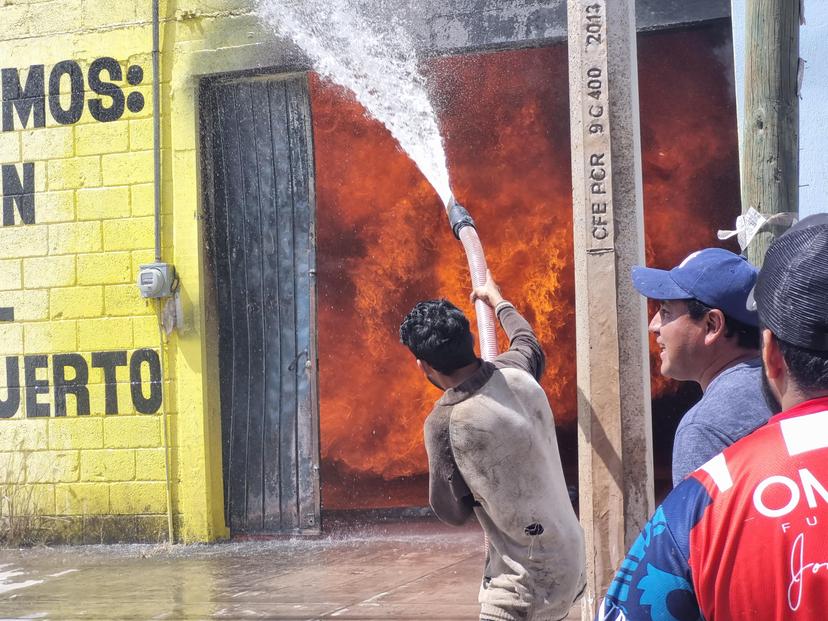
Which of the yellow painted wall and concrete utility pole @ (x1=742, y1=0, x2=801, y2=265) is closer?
concrete utility pole @ (x1=742, y1=0, x2=801, y2=265)

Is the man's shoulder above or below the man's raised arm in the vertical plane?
below

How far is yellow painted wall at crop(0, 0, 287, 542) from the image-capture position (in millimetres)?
10023

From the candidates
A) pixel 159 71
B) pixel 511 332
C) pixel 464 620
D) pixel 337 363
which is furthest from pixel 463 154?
pixel 511 332

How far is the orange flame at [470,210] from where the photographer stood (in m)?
9.06

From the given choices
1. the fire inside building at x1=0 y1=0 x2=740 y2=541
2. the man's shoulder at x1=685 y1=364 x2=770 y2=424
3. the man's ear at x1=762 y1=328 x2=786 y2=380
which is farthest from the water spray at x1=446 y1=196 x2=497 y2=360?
the fire inside building at x1=0 y1=0 x2=740 y2=541

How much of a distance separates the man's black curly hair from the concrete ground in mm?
3306

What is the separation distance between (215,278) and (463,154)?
242cm

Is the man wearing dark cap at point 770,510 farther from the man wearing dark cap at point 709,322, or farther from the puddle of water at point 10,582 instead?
the puddle of water at point 10,582

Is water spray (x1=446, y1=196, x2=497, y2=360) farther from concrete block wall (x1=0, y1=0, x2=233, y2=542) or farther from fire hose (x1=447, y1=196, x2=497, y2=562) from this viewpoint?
concrete block wall (x1=0, y1=0, x2=233, y2=542)

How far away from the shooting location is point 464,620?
21.5 feet

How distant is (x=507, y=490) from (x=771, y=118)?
2.11 metres

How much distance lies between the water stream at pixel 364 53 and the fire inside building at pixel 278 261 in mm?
122

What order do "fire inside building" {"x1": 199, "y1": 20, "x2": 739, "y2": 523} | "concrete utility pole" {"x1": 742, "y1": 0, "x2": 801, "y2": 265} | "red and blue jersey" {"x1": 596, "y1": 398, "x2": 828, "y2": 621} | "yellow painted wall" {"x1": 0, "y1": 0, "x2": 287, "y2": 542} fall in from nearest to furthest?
"red and blue jersey" {"x1": 596, "y1": 398, "x2": 828, "y2": 621} < "concrete utility pole" {"x1": 742, "y1": 0, "x2": 801, "y2": 265} < "fire inside building" {"x1": 199, "y1": 20, "x2": 739, "y2": 523} < "yellow painted wall" {"x1": 0, "y1": 0, "x2": 287, "y2": 542}

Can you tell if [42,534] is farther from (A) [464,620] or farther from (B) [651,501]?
(B) [651,501]
